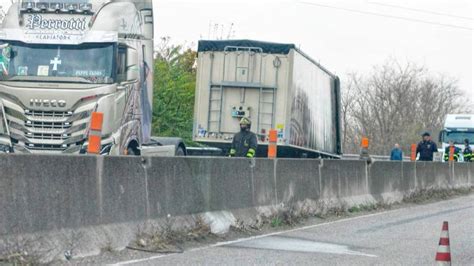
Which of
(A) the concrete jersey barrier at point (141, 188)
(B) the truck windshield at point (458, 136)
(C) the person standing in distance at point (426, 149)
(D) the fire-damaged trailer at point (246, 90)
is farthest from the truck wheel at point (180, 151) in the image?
(B) the truck windshield at point (458, 136)

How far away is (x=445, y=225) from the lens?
8648mm

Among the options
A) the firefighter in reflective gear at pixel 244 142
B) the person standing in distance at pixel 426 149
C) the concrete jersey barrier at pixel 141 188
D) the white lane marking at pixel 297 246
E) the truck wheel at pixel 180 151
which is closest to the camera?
the concrete jersey barrier at pixel 141 188

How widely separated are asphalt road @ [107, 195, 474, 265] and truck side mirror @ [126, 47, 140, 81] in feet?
15.6

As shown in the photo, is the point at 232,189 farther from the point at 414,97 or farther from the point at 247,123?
the point at 414,97

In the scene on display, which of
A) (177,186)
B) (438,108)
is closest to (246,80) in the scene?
(177,186)

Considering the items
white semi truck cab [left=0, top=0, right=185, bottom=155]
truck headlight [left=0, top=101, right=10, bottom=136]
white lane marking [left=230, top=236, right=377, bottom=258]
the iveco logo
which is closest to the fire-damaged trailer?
white semi truck cab [left=0, top=0, right=185, bottom=155]

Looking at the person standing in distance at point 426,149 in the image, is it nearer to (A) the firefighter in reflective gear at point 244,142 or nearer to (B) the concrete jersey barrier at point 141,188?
(B) the concrete jersey barrier at point 141,188

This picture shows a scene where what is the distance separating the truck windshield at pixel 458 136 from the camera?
44594mm

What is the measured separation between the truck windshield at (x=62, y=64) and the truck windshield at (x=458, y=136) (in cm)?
2920

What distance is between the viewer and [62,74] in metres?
17.8

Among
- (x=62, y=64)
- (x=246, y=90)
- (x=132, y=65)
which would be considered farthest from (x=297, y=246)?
(x=246, y=90)

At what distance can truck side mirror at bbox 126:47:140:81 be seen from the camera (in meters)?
18.2

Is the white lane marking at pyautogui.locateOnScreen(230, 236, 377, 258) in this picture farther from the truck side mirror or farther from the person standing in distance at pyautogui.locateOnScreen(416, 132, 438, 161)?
the person standing in distance at pyautogui.locateOnScreen(416, 132, 438, 161)

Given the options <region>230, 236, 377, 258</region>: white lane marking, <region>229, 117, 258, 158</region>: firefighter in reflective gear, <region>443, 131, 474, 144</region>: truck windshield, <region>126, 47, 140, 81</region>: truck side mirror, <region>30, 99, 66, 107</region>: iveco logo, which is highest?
<region>126, 47, 140, 81</region>: truck side mirror
